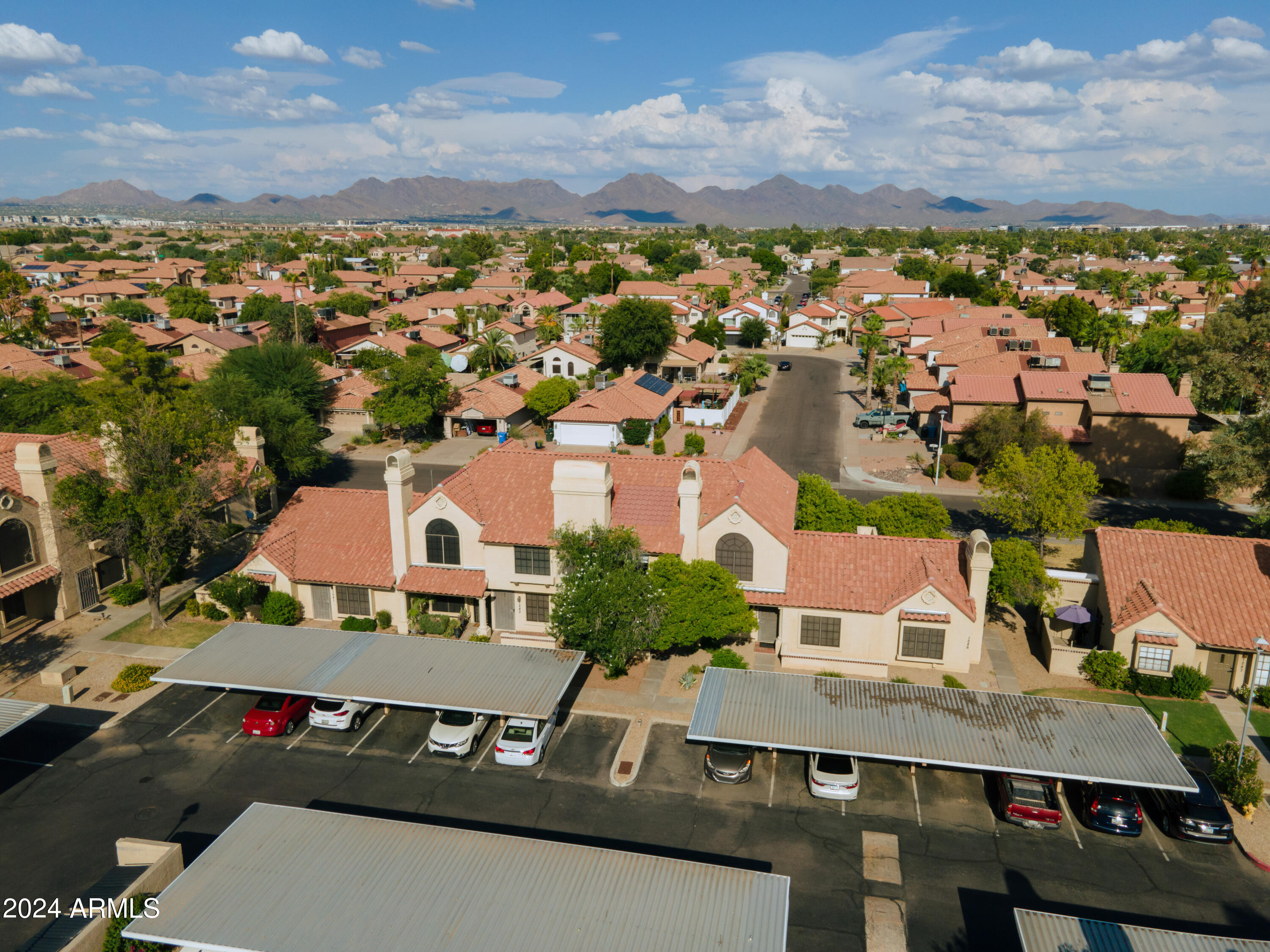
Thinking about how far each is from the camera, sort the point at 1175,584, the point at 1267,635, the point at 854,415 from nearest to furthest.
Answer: the point at 1267,635 < the point at 1175,584 < the point at 854,415

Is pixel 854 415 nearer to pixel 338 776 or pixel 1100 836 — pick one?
pixel 1100 836

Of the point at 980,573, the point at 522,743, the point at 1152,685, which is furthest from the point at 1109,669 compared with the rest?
the point at 522,743

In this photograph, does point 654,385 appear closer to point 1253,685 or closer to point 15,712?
point 1253,685

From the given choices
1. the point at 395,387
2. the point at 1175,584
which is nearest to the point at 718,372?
the point at 395,387

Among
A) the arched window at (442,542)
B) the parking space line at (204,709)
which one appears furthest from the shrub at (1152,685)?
the parking space line at (204,709)

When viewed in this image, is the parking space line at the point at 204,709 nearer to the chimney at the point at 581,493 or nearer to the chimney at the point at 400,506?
the chimney at the point at 400,506
